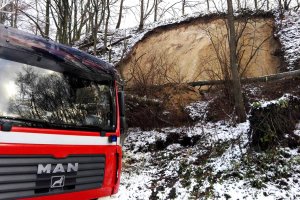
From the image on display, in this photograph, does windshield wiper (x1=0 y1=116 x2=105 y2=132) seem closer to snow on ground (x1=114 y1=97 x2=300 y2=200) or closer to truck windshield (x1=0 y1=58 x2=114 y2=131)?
truck windshield (x1=0 y1=58 x2=114 y2=131)

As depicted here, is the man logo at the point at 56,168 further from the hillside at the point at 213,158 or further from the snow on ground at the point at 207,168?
the hillside at the point at 213,158

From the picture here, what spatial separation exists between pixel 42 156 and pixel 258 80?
28.6 ft

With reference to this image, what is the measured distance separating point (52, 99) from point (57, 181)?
113cm

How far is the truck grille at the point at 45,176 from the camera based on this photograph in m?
4.06

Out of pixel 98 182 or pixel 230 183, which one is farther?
pixel 230 183

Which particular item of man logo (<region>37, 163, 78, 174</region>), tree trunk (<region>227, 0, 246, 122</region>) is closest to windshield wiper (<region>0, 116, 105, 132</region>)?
man logo (<region>37, 163, 78, 174</region>)

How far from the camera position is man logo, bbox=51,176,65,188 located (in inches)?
178

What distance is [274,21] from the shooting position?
1477 cm

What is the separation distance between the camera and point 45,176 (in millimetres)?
4438

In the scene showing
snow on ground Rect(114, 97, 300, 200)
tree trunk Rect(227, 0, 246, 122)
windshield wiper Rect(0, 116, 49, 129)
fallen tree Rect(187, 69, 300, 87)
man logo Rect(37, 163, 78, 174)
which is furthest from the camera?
fallen tree Rect(187, 69, 300, 87)

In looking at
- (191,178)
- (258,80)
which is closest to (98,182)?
(191,178)

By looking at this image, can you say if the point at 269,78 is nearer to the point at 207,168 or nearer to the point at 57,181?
the point at 207,168

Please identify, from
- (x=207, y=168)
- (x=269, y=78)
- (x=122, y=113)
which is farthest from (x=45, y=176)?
(x=269, y=78)

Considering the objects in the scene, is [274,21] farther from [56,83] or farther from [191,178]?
[56,83]
